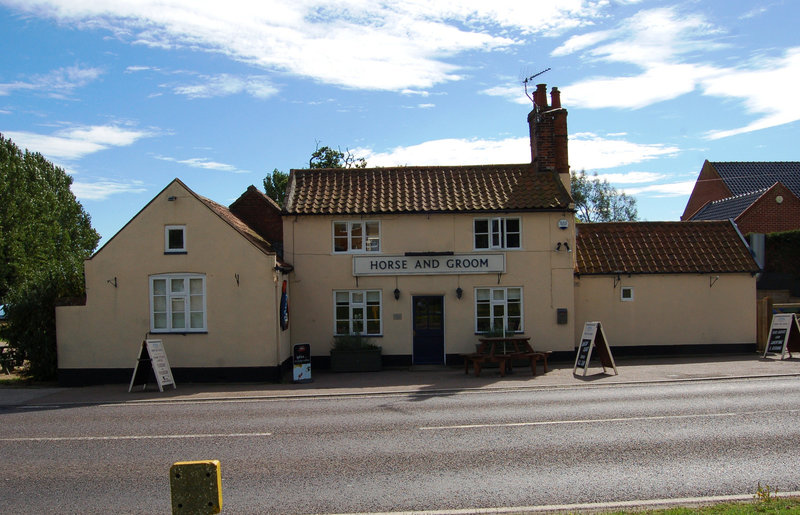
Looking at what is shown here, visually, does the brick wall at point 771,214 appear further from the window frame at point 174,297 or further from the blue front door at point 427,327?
the window frame at point 174,297

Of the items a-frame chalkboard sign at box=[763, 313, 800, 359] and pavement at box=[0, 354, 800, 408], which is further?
a-frame chalkboard sign at box=[763, 313, 800, 359]

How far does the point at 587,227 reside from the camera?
22922 millimetres

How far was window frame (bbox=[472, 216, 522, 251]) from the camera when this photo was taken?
20.2m

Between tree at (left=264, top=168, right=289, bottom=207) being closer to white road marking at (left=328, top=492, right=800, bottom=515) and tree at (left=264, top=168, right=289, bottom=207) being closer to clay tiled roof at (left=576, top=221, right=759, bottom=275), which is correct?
clay tiled roof at (left=576, top=221, right=759, bottom=275)

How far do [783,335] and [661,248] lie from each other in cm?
456

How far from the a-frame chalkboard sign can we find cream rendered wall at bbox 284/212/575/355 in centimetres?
607

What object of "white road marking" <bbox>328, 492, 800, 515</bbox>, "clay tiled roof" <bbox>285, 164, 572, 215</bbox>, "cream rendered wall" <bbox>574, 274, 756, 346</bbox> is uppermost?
"clay tiled roof" <bbox>285, 164, 572, 215</bbox>

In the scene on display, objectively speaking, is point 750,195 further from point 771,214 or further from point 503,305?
point 503,305

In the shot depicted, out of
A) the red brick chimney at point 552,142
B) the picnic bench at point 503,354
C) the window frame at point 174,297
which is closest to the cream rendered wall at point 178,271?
the window frame at point 174,297

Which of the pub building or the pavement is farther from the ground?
the pub building

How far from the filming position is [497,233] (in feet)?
66.7

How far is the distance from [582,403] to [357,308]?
887 centimetres

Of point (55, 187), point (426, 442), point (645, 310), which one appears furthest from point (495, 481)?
point (55, 187)

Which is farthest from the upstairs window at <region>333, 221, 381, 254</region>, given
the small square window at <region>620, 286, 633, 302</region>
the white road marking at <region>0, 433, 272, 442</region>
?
the white road marking at <region>0, 433, 272, 442</region>
